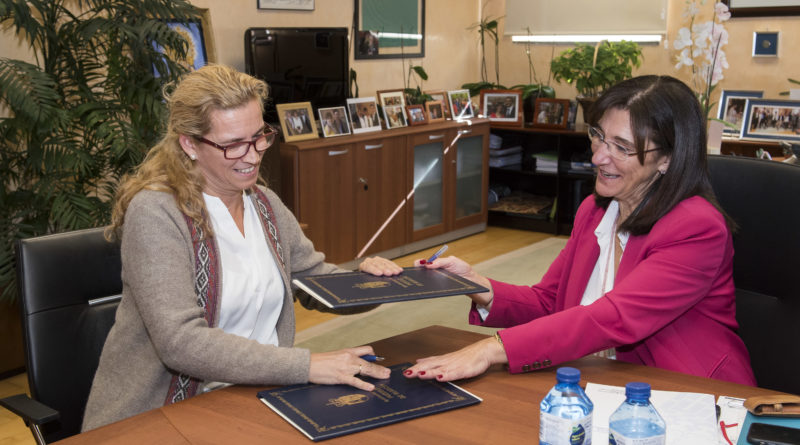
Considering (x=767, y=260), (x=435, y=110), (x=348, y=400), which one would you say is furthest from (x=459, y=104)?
(x=348, y=400)

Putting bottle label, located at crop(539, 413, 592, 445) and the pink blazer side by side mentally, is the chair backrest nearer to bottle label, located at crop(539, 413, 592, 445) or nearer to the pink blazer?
the pink blazer

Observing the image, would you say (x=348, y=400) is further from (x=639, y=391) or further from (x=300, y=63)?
(x=300, y=63)

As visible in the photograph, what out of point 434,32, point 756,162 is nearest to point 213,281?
point 756,162

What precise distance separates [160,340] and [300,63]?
3.31 m

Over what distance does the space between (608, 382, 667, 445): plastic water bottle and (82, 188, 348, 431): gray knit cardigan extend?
2.06 feet

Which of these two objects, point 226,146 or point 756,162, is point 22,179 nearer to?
point 226,146

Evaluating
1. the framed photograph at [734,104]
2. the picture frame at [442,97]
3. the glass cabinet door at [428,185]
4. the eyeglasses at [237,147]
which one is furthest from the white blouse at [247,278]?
the picture frame at [442,97]

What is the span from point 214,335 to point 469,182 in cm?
443

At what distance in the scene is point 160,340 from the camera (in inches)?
60.0

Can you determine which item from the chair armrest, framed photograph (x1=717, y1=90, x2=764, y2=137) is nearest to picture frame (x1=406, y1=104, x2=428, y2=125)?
framed photograph (x1=717, y1=90, x2=764, y2=137)

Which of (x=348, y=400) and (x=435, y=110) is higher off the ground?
(x=435, y=110)

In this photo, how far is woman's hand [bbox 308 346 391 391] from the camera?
1463 mm

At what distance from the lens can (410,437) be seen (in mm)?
1266

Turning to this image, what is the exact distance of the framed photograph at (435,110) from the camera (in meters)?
5.49
